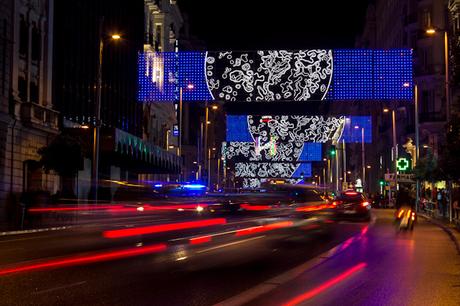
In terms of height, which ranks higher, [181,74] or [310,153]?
[181,74]

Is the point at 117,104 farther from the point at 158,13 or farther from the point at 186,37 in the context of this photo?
the point at 186,37

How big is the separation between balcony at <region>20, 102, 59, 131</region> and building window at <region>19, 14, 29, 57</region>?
330 cm

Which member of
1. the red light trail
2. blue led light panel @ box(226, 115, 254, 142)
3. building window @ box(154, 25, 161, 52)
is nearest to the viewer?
the red light trail

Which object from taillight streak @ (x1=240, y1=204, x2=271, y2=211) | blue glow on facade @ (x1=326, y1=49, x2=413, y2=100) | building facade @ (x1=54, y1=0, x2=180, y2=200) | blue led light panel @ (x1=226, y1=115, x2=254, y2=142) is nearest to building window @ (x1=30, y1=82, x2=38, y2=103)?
building facade @ (x1=54, y1=0, x2=180, y2=200)

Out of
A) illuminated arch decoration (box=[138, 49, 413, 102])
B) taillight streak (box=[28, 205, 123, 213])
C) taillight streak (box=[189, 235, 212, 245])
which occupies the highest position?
illuminated arch decoration (box=[138, 49, 413, 102])

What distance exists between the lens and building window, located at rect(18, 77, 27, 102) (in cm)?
3684

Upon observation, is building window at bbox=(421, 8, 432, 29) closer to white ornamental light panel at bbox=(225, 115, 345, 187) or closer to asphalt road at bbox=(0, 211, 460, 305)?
white ornamental light panel at bbox=(225, 115, 345, 187)

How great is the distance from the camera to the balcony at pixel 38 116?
35688mm

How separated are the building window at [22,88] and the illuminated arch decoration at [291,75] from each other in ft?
28.3

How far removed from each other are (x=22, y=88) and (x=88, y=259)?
24.7 metres

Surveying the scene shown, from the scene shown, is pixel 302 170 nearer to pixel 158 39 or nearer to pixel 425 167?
A: pixel 158 39

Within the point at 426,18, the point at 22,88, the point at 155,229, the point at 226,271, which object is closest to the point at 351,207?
the point at 155,229

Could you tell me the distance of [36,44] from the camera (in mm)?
39312

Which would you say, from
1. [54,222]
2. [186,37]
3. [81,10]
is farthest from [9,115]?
[186,37]
